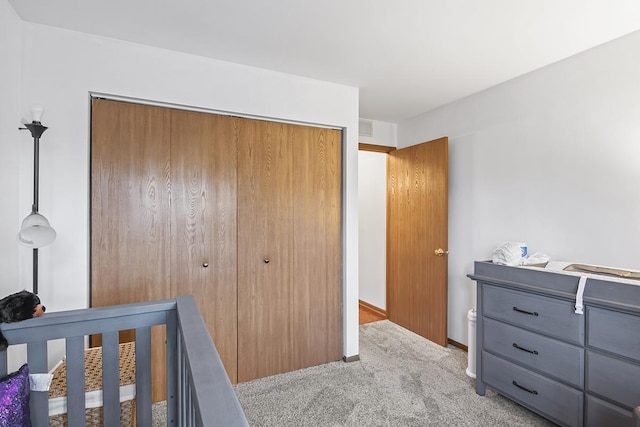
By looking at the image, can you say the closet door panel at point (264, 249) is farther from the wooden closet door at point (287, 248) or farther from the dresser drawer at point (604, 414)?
the dresser drawer at point (604, 414)

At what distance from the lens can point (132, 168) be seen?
2195mm

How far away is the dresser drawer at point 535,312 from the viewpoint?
1.84 meters

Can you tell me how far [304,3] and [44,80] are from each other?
5.26 ft

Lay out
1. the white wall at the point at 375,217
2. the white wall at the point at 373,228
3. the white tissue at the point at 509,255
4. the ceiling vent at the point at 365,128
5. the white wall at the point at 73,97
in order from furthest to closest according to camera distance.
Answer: the white wall at the point at 373,228 < the white wall at the point at 375,217 < the ceiling vent at the point at 365,128 < the white tissue at the point at 509,255 < the white wall at the point at 73,97

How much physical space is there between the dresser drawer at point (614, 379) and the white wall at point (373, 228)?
2.50 m

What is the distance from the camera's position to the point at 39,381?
129cm

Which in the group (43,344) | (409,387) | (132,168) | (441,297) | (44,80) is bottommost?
(409,387)

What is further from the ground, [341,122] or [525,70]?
[525,70]

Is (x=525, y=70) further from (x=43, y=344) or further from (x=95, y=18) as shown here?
(x=43, y=344)

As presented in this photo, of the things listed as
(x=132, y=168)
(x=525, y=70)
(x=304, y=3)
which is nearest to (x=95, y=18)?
(x=132, y=168)

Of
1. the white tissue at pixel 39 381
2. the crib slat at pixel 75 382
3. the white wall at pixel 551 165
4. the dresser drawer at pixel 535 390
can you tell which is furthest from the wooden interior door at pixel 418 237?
the white tissue at pixel 39 381

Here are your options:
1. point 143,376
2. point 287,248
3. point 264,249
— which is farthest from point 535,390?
point 143,376

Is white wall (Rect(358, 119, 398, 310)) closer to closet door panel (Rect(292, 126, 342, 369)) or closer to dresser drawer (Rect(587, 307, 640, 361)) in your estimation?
closet door panel (Rect(292, 126, 342, 369))

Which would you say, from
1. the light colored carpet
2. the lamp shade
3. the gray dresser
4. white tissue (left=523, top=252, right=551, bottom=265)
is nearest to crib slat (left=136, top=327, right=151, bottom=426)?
the lamp shade
